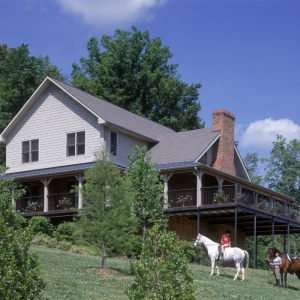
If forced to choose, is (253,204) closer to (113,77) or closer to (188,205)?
(188,205)

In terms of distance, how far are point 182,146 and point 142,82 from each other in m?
21.4

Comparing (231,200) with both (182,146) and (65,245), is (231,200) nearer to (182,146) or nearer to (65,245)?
(182,146)

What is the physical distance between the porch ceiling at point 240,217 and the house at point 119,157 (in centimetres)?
6

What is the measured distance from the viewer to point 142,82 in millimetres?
63219

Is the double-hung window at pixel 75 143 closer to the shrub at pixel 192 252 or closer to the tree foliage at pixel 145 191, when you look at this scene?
the tree foliage at pixel 145 191

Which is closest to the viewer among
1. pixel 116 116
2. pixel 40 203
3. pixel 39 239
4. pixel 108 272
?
pixel 108 272

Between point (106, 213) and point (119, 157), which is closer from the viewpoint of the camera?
point (106, 213)

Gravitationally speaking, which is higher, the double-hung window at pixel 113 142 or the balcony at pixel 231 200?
the double-hung window at pixel 113 142

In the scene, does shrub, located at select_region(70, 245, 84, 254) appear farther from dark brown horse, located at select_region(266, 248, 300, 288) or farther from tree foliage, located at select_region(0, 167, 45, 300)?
tree foliage, located at select_region(0, 167, 45, 300)

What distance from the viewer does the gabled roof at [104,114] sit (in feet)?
135

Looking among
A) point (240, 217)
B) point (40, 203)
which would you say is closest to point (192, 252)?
point (240, 217)

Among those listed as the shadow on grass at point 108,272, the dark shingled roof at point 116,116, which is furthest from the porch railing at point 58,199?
the shadow on grass at point 108,272

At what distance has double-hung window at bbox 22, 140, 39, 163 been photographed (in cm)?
4378

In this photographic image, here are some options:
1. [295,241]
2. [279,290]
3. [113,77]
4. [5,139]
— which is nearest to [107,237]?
[279,290]
